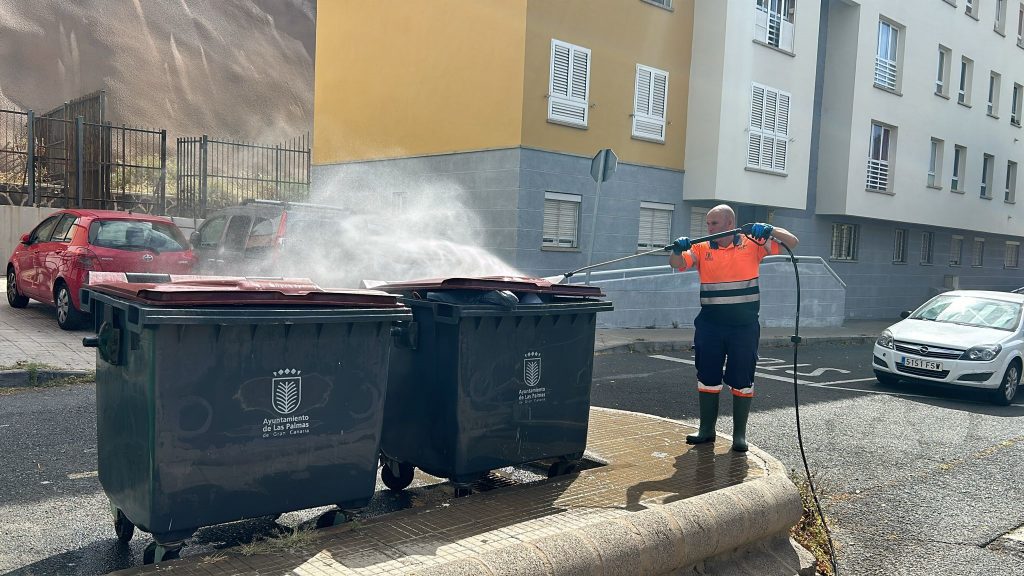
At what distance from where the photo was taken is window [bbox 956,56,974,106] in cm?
2903

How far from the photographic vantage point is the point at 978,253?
32.8 m

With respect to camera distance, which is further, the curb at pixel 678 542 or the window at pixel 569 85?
the window at pixel 569 85

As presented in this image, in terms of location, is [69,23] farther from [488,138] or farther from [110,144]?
[488,138]

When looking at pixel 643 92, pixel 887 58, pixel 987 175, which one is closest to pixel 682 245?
pixel 643 92

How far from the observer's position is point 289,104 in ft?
251

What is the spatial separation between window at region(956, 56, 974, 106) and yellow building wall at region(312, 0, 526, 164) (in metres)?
19.5

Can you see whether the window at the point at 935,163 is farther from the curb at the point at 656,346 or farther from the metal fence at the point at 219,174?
the metal fence at the point at 219,174

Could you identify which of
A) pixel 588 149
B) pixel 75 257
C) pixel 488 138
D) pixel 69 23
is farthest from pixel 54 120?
pixel 69 23

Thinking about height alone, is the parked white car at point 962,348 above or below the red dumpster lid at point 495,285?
below

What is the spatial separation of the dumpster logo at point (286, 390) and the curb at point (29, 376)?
229 inches

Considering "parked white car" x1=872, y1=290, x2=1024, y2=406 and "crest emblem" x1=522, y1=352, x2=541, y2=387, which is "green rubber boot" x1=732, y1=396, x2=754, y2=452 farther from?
"parked white car" x1=872, y1=290, x2=1024, y2=406

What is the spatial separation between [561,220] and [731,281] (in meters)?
11.8

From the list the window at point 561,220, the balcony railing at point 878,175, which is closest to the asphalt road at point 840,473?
the window at point 561,220

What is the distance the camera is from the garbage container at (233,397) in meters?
3.44
